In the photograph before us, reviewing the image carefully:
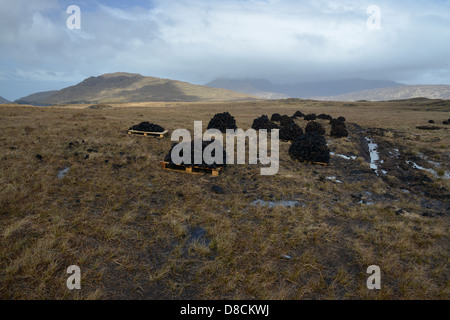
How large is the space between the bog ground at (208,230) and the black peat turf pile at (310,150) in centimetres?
122

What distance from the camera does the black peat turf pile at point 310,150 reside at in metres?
10.5

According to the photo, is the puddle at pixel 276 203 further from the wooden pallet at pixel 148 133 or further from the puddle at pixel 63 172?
the wooden pallet at pixel 148 133

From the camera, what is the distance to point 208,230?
4902 mm

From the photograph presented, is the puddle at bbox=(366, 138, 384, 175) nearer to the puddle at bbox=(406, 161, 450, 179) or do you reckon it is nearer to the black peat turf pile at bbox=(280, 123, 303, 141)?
the puddle at bbox=(406, 161, 450, 179)

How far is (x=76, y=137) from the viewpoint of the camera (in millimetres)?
11367

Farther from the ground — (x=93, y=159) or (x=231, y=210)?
(x=93, y=159)

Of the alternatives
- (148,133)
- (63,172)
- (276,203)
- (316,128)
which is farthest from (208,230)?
(316,128)

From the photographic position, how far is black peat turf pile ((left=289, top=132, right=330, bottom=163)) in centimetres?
1051

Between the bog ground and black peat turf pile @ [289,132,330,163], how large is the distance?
1217 millimetres

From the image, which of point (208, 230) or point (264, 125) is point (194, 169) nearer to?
point (208, 230)

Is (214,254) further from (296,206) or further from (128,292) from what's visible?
(296,206)
